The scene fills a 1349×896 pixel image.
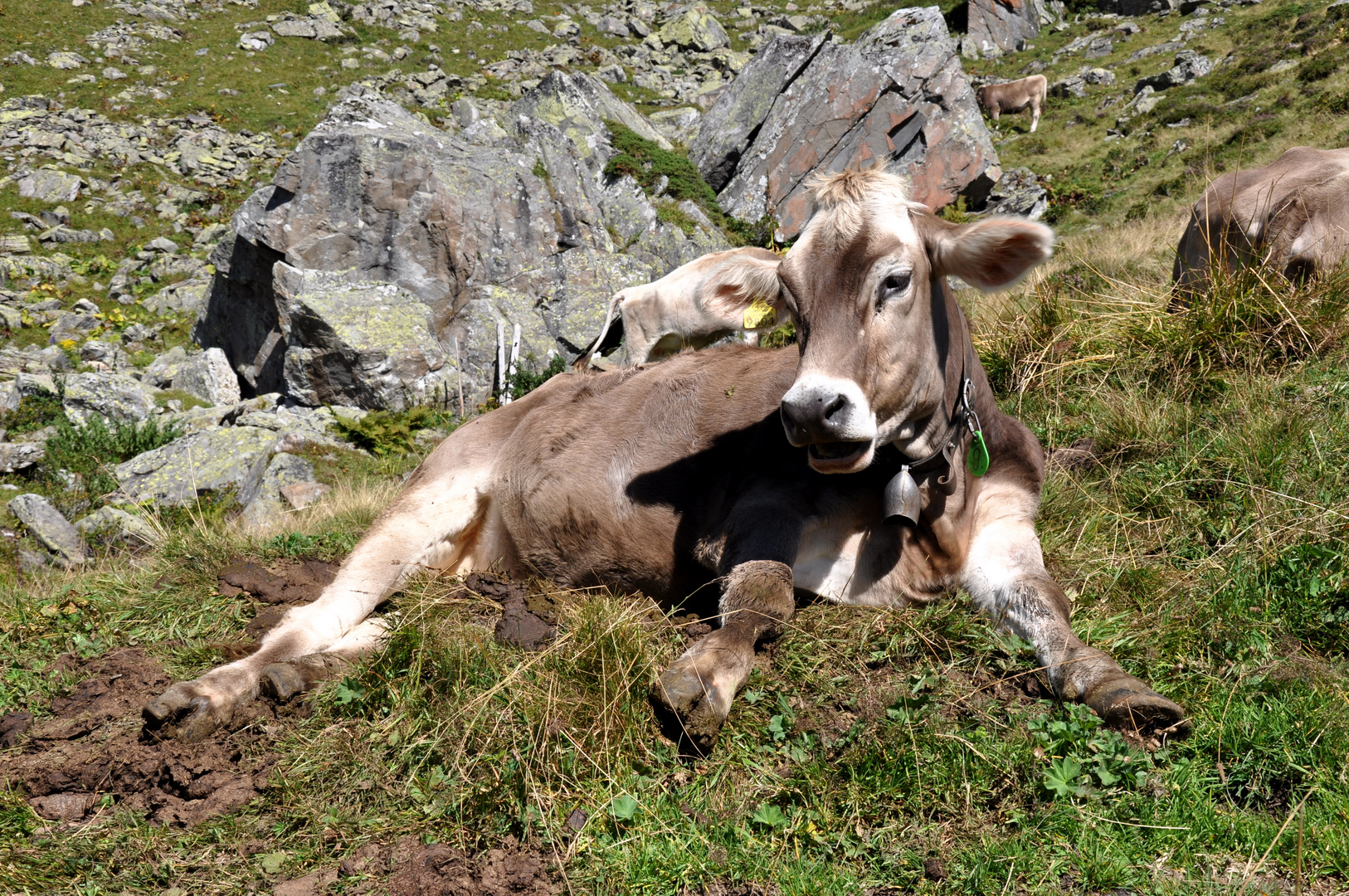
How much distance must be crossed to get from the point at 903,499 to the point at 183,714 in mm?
3251

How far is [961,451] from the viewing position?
411 cm

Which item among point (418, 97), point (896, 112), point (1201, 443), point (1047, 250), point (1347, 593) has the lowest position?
point (418, 97)

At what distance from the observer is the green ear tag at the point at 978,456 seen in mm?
3861

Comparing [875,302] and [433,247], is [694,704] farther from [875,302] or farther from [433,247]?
[433,247]

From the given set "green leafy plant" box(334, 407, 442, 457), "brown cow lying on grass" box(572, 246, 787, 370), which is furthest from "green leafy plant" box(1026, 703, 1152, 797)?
"green leafy plant" box(334, 407, 442, 457)

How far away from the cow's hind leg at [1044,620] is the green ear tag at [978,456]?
0.35m

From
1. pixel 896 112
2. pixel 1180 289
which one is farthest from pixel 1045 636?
pixel 896 112

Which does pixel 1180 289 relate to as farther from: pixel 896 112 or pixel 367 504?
pixel 896 112

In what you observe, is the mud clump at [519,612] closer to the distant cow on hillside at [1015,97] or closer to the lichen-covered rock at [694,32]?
the distant cow on hillside at [1015,97]

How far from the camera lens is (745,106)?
1895cm

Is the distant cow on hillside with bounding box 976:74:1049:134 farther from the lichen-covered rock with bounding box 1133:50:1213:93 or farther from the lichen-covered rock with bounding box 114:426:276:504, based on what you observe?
the lichen-covered rock with bounding box 114:426:276:504

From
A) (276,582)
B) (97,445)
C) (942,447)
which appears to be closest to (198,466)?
(97,445)

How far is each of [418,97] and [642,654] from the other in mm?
30022

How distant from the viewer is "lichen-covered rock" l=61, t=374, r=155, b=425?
13.1 metres
